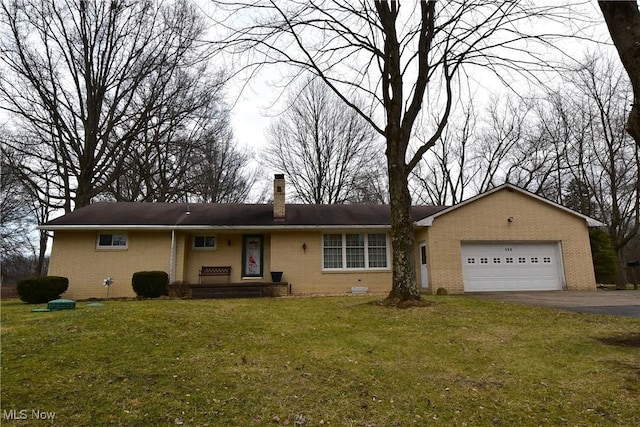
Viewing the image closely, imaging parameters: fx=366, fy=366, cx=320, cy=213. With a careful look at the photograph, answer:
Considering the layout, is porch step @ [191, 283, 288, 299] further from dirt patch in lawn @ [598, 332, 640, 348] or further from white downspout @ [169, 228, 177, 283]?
dirt patch in lawn @ [598, 332, 640, 348]

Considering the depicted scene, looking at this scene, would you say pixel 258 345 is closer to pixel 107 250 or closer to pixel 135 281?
pixel 135 281

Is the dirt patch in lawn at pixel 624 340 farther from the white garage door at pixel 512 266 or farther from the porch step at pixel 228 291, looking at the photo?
the porch step at pixel 228 291

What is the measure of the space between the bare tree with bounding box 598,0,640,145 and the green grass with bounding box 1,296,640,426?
10.6 ft

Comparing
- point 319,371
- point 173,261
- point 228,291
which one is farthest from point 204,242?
point 319,371

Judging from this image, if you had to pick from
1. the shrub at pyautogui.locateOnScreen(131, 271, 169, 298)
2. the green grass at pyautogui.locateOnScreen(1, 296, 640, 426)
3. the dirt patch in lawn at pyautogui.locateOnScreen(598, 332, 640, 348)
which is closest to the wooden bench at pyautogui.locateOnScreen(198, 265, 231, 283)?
the shrub at pyautogui.locateOnScreen(131, 271, 169, 298)

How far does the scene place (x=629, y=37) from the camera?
16.0 feet

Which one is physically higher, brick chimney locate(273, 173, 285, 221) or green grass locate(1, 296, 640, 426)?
brick chimney locate(273, 173, 285, 221)

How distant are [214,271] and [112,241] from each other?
4.10 metres

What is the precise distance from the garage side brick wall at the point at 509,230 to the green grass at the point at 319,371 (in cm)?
705

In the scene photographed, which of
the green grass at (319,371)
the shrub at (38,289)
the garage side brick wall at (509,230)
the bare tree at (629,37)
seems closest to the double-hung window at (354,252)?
the garage side brick wall at (509,230)

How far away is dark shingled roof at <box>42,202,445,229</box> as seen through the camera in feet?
47.7

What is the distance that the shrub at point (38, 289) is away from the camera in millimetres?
11883

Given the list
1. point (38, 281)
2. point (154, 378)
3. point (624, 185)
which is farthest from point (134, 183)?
point (624, 185)

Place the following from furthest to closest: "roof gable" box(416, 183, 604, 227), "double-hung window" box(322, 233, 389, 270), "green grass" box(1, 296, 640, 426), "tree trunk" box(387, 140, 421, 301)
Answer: "double-hung window" box(322, 233, 389, 270) < "roof gable" box(416, 183, 604, 227) < "tree trunk" box(387, 140, 421, 301) < "green grass" box(1, 296, 640, 426)
